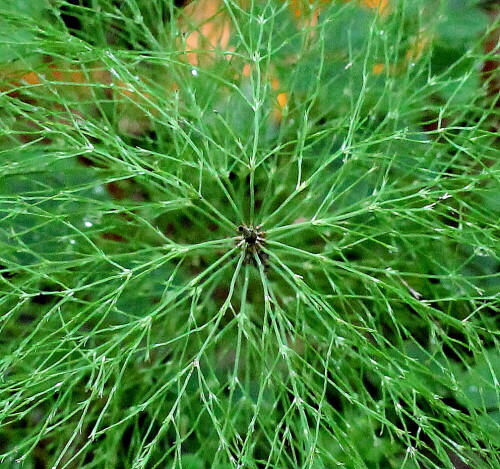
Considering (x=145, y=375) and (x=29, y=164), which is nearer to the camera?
(x=29, y=164)

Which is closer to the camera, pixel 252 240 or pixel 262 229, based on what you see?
pixel 252 240

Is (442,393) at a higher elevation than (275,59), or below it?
below

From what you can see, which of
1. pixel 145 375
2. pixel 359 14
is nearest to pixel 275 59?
pixel 359 14

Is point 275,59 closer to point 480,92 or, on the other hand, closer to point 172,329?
point 480,92

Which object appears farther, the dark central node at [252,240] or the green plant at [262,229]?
the green plant at [262,229]

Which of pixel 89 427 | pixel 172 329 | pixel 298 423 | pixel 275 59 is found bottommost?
pixel 89 427

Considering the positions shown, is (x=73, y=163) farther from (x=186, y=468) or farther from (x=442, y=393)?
(x=442, y=393)

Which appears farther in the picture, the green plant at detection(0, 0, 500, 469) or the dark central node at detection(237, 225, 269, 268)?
the green plant at detection(0, 0, 500, 469)

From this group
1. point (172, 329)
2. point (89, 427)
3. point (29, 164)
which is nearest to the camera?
point (29, 164)

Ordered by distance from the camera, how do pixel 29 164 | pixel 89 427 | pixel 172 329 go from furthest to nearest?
pixel 89 427, pixel 172 329, pixel 29 164

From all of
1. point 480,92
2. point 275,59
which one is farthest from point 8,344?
point 480,92
